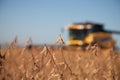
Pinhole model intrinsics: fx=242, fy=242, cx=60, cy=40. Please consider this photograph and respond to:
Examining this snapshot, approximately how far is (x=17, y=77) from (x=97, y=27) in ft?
55.6

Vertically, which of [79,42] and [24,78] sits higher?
[24,78]

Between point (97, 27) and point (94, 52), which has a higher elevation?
point (94, 52)

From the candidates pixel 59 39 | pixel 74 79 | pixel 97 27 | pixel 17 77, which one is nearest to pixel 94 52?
pixel 74 79

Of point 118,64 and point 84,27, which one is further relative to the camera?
point 84,27

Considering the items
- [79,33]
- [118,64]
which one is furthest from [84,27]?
[118,64]

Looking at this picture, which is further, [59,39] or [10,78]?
[10,78]

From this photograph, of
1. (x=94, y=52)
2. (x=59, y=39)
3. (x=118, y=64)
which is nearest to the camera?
(x=59, y=39)

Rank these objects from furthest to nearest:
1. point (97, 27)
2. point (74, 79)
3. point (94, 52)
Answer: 1. point (97, 27)
2. point (94, 52)
3. point (74, 79)

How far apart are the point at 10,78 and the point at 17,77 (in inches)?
2.5

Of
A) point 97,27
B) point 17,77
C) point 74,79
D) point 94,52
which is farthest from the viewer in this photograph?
point 97,27

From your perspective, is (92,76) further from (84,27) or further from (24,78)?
(84,27)

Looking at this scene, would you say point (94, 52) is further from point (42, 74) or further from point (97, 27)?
point (97, 27)

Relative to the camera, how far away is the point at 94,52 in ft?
6.27

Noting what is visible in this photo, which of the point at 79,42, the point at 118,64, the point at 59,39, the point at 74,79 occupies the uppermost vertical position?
the point at 59,39
